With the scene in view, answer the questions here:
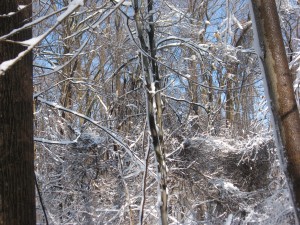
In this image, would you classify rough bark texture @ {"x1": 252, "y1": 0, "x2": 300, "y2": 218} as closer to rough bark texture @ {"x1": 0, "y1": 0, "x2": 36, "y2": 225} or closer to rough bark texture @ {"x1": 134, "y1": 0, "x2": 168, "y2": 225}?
rough bark texture @ {"x1": 0, "y1": 0, "x2": 36, "y2": 225}

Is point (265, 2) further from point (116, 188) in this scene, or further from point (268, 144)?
point (116, 188)

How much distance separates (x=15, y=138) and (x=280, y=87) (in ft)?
5.23

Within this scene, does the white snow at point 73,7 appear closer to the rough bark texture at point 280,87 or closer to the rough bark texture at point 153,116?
the rough bark texture at point 280,87

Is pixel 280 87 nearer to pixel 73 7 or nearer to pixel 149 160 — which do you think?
pixel 73 7

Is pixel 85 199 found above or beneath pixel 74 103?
beneath

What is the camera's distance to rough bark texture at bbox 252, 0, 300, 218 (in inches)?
92.4

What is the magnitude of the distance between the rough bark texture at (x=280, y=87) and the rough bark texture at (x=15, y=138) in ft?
4.77

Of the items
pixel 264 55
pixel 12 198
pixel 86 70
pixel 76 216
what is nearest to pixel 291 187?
pixel 264 55

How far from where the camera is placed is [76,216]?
7516mm

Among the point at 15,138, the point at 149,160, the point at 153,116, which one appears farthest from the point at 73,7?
the point at 149,160

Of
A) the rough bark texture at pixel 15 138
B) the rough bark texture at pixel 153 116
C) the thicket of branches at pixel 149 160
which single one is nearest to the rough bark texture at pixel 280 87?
the rough bark texture at pixel 15 138

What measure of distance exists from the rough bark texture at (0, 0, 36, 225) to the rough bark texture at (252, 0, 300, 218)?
1.45 meters

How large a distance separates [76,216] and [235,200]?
3.23 meters

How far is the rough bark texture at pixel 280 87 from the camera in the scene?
7.70ft
